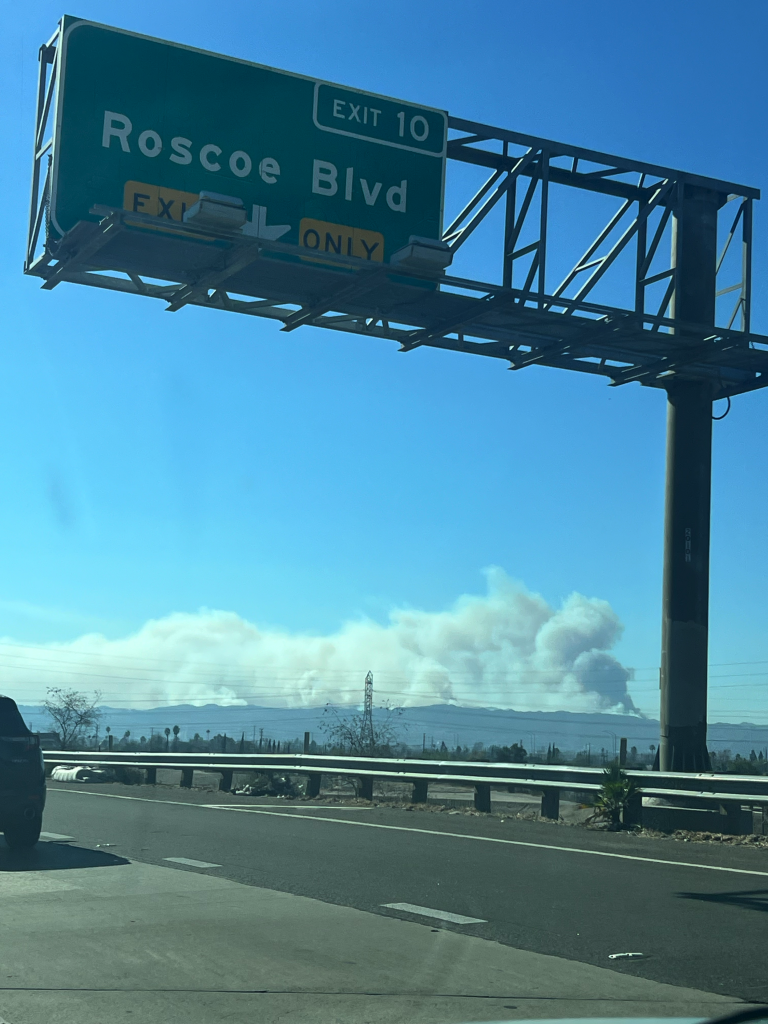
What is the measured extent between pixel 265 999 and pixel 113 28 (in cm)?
1418

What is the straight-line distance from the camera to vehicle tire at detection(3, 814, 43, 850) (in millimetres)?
12969

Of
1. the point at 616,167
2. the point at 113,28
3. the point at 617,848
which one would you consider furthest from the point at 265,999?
the point at 616,167

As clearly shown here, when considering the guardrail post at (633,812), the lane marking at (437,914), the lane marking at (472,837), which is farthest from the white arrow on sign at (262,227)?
the lane marking at (437,914)

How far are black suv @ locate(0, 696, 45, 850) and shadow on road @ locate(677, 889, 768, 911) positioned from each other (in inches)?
268

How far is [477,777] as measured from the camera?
1922 cm

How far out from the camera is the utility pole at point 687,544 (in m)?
20.3

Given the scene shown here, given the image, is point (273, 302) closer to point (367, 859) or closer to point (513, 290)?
point (513, 290)

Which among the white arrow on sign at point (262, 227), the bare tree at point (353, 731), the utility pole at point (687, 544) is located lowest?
the bare tree at point (353, 731)

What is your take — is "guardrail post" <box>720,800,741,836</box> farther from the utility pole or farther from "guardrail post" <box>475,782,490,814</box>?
"guardrail post" <box>475,782,490,814</box>

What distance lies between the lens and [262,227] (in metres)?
17.1

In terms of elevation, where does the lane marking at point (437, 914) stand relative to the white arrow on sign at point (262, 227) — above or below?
below

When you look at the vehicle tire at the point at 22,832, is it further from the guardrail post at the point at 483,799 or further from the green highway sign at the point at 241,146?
the guardrail post at the point at 483,799

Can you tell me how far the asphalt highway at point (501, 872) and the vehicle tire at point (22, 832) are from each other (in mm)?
330

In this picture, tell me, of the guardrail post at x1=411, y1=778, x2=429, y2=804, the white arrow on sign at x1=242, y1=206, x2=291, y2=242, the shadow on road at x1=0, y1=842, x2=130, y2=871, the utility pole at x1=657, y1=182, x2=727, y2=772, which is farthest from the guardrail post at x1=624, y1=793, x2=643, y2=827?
the white arrow on sign at x1=242, y1=206, x2=291, y2=242
